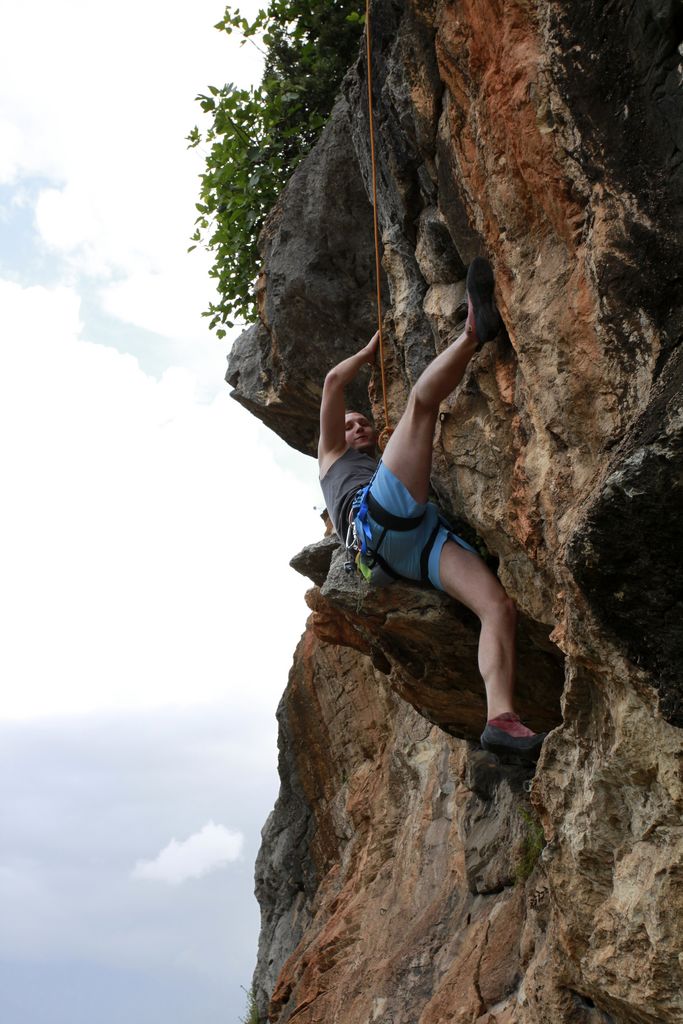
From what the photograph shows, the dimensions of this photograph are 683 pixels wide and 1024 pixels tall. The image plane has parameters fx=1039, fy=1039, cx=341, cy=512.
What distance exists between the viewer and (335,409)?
7660mm

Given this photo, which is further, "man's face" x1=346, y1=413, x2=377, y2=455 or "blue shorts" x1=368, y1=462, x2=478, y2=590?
"man's face" x1=346, y1=413, x2=377, y2=455

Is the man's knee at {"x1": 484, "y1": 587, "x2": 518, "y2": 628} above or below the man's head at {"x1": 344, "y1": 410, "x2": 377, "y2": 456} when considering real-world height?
below

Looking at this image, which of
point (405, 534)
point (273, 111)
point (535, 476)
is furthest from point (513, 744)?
point (273, 111)

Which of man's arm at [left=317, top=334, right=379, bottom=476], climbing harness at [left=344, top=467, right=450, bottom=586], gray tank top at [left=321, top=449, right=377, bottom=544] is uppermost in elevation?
man's arm at [left=317, top=334, right=379, bottom=476]

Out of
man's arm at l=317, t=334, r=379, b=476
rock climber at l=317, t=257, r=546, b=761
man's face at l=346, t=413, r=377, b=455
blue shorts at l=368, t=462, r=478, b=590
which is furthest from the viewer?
man's face at l=346, t=413, r=377, b=455

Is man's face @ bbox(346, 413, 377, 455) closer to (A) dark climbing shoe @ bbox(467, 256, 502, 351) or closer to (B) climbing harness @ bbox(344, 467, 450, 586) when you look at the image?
(B) climbing harness @ bbox(344, 467, 450, 586)

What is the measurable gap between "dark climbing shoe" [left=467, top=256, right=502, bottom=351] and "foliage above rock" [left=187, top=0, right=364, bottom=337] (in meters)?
5.32

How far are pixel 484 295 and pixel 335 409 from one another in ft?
7.69

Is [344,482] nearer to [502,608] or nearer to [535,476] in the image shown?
[502,608]

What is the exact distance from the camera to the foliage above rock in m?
10.2

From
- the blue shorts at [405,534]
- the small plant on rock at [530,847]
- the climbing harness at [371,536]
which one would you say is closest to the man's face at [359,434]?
the climbing harness at [371,536]

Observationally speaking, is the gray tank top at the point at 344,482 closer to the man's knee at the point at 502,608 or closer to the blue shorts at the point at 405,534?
the blue shorts at the point at 405,534

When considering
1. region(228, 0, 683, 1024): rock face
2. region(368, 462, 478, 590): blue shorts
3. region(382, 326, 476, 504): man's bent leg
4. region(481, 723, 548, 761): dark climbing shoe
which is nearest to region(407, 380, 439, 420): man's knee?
region(382, 326, 476, 504): man's bent leg

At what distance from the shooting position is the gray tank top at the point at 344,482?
7043mm
